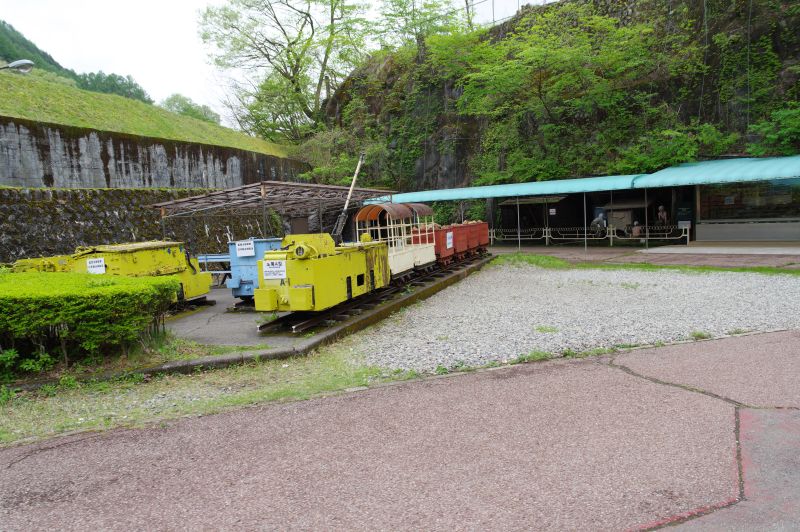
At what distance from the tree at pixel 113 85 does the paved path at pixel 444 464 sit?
51.3 meters

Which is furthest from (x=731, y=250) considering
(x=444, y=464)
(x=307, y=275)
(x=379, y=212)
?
(x=444, y=464)

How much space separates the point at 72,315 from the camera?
602 cm

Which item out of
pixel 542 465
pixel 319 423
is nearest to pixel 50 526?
pixel 319 423

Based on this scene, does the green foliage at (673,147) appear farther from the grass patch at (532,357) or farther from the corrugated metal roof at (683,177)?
the grass patch at (532,357)

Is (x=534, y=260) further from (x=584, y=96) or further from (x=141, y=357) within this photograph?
(x=141, y=357)

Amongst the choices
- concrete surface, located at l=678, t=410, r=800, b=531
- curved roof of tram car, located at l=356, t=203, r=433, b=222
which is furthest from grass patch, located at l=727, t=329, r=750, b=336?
curved roof of tram car, located at l=356, t=203, r=433, b=222

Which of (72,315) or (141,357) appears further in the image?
(141,357)

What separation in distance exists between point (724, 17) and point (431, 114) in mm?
15852

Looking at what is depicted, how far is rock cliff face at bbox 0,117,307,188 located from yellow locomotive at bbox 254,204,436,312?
33.6 feet

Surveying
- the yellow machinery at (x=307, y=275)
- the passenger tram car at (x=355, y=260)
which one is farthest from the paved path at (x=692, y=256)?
the yellow machinery at (x=307, y=275)

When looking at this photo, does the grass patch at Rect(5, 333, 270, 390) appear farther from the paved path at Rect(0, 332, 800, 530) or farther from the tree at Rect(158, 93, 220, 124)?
the tree at Rect(158, 93, 220, 124)

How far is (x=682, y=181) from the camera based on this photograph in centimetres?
1833

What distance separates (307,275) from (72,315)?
317 centimetres

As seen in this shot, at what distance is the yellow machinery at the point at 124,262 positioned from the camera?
31.6ft
